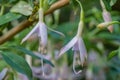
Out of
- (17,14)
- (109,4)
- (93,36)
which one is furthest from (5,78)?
(93,36)

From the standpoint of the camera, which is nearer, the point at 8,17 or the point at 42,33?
the point at 42,33

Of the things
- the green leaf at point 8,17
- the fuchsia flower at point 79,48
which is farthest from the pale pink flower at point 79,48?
the green leaf at point 8,17

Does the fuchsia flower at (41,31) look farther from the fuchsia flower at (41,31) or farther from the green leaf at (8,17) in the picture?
the green leaf at (8,17)

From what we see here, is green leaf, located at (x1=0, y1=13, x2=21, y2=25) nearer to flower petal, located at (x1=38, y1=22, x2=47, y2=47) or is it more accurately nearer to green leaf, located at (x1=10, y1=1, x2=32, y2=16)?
green leaf, located at (x1=10, y1=1, x2=32, y2=16)

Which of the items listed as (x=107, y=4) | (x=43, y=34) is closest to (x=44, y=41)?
(x=43, y=34)

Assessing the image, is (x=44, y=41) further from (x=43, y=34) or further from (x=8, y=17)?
(x=8, y=17)

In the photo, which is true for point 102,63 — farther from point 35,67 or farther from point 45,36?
point 45,36
